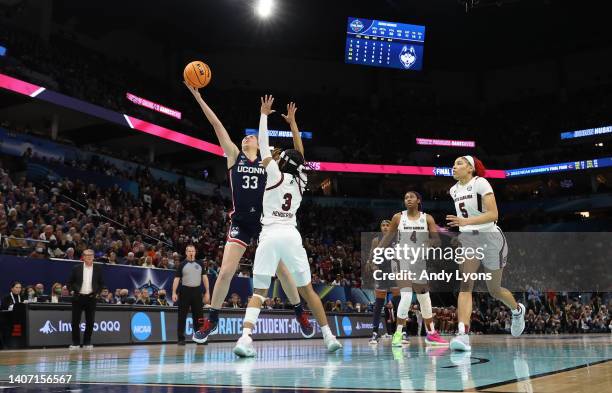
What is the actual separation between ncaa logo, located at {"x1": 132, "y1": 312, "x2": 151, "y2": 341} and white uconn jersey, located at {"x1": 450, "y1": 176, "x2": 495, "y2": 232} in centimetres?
828

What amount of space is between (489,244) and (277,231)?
2.73m

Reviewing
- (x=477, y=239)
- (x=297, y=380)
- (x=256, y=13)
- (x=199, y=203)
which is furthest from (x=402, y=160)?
(x=297, y=380)

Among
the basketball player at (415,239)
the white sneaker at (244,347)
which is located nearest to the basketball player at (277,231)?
the white sneaker at (244,347)

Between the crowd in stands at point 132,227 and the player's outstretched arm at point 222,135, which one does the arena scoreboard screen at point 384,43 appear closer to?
the crowd in stands at point 132,227

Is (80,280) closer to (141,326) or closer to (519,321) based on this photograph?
(141,326)

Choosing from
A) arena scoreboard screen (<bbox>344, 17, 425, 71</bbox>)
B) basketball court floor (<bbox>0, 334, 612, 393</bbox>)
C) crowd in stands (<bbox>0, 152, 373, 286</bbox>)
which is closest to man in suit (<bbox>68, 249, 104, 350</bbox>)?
crowd in stands (<bbox>0, 152, 373, 286</bbox>)

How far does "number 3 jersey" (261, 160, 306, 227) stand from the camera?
6.73 metres

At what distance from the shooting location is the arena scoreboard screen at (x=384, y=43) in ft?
131

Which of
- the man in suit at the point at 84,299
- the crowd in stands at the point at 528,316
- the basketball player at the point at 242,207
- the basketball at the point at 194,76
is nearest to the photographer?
the basketball player at the point at 242,207

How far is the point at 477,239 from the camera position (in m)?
7.52

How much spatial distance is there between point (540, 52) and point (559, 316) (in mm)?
28417

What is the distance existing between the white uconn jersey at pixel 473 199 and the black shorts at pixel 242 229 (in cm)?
258

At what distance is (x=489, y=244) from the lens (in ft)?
24.9

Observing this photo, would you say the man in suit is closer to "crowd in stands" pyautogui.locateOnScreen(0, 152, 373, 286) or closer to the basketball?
"crowd in stands" pyautogui.locateOnScreen(0, 152, 373, 286)
